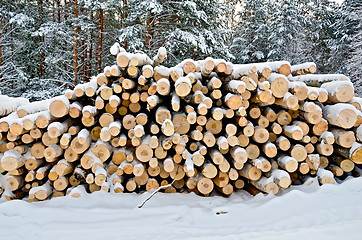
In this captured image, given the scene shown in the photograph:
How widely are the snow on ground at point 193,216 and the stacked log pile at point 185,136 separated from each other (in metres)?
0.19

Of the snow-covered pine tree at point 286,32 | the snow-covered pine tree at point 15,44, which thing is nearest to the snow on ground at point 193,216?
the snow-covered pine tree at point 15,44

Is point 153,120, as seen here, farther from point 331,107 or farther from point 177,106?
point 331,107

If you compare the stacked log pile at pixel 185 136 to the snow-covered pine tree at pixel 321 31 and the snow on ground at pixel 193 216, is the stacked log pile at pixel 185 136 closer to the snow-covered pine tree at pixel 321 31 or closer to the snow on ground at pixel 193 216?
the snow on ground at pixel 193 216

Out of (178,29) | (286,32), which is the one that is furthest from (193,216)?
(286,32)

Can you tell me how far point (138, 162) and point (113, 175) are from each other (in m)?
0.37

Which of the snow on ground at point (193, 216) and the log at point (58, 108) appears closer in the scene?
the snow on ground at point (193, 216)

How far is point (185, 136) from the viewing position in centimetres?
299

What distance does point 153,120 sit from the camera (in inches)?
132

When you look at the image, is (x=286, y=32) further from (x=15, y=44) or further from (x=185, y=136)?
(x=15, y=44)

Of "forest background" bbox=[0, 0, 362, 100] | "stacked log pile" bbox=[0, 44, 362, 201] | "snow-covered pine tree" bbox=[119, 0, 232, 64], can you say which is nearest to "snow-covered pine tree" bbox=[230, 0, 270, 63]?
"forest background" bbox=[0, 0, 362, 100]

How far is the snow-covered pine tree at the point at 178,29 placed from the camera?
890cm

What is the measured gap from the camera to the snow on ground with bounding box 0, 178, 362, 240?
207 cm

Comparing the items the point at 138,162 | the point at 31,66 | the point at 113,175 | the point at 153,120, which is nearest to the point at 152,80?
the point at 153,120

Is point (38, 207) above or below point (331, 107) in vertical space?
below
